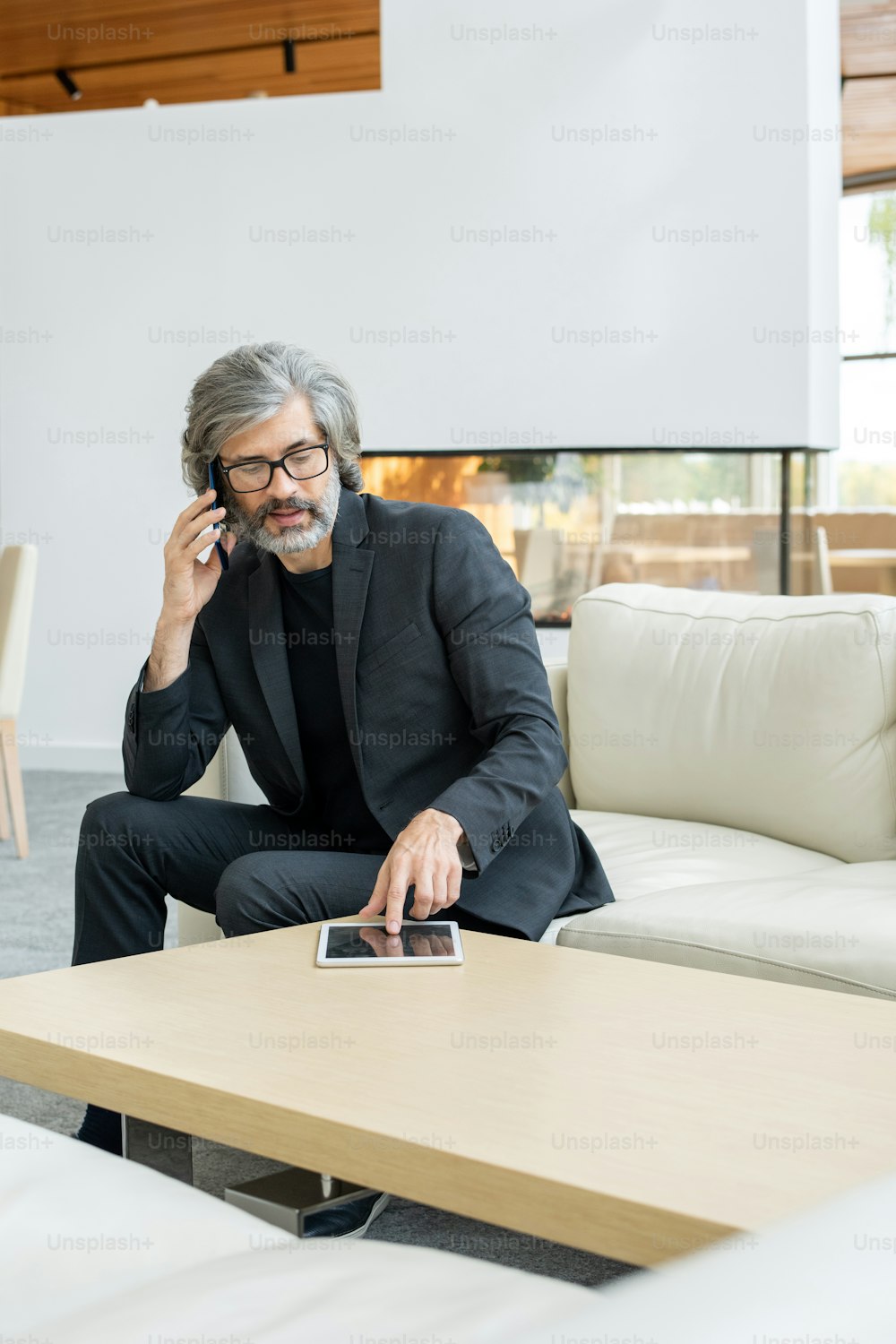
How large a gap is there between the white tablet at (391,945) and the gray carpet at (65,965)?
31cm

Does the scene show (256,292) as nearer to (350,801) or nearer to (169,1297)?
(350,801)

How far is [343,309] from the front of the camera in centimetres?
537

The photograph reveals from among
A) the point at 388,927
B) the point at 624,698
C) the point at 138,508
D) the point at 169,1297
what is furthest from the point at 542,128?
the point at 169,1297

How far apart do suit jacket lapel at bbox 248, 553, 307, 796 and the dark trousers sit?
13cm

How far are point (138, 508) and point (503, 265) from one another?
5.92ft

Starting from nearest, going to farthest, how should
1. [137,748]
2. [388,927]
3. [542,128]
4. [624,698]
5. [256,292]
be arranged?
[388,927] < [137,748] < [624,698] < [542,128] < [256,292]

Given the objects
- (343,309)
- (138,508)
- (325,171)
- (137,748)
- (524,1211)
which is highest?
(325,171)

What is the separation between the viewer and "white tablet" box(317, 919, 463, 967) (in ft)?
4.92

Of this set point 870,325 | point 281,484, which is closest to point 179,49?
point 870,325

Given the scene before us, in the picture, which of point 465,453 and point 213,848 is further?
point 465,453

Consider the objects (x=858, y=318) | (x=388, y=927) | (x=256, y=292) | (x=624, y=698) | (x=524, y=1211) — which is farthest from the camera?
(x=858, y=318)

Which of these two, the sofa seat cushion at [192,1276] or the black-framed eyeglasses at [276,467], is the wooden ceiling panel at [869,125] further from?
the sofa seat cushion at [192,1276]

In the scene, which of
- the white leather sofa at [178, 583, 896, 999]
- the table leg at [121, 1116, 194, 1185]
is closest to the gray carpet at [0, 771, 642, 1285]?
the table leg at [121, 1116, 194, 1185]

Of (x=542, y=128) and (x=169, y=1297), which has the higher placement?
(x=542, y=128)
